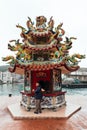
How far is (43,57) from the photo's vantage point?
42.1ft

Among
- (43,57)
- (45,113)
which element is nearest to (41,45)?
(43,57)

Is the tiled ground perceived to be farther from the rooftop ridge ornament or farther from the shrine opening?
the rooftop ridge ornament

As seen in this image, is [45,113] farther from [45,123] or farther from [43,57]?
[43,57]

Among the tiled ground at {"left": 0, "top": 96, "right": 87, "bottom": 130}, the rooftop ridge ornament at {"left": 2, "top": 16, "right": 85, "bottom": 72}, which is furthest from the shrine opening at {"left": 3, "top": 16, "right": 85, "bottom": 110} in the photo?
the tiled ground at {"left": 0, "top": 96, "right": 87, "bottom": 130}

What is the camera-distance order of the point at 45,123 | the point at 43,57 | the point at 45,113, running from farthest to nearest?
the point at 43,57
the point at 45,113
the point at 45,123

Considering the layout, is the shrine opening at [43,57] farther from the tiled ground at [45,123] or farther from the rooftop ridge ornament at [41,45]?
the tiled ground at [45,123]

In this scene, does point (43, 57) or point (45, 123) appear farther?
point (43, 57)

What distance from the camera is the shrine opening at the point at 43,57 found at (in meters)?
12.4

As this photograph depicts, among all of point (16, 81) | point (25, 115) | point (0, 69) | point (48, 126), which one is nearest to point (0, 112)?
point (25, 115)

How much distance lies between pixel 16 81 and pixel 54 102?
268 ft

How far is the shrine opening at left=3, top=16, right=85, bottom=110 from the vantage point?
12.4m

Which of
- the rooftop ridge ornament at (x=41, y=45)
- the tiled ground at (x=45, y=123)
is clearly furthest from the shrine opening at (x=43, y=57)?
the tiled ground at (x=45, y=123)

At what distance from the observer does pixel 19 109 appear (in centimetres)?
1270

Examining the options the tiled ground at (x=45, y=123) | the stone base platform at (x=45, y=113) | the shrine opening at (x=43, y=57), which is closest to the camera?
the tiled ground at (x=45, y=123)
